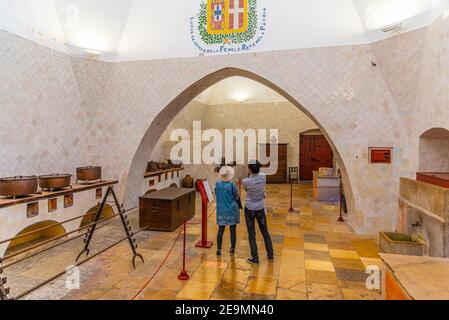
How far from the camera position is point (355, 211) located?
17.7ft

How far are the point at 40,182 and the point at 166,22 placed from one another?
4.28 m

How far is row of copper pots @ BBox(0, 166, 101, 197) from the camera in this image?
3965 mm

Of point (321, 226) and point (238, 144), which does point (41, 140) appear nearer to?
point (321, 226)

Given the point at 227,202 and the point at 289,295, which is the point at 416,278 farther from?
the point at 227,202

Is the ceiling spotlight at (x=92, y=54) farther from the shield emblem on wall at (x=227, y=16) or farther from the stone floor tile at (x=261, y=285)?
the stone floor tile at (x=261, y=285)

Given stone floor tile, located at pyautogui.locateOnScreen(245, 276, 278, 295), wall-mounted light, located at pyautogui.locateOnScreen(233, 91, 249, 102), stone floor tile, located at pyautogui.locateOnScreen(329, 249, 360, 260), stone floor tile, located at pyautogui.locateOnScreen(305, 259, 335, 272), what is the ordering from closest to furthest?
1. stone floor tile, located at pyautogui.locateOnScreen(245, 276, 278, 295)
2. stone floor tile, located at pyautogui.locateOnScreen(305, 259, 335, 272)
3. stone floor tile, located at pyautogui.locateOnScreen(329, 249, 360, 260)
4. wall-mounted light, located at pyautogui.locateOnScreen(233, 91, 249, 102)

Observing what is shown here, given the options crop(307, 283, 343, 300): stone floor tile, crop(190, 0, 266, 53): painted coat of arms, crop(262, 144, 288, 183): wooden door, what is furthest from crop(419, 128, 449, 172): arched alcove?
crop(262, 144, 288, 183): wooden door

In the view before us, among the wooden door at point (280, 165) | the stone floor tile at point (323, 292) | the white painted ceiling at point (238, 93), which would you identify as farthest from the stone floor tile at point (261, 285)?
the white painted ceiling at point (238, 93)

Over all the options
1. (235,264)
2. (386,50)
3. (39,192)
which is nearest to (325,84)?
(386,50)

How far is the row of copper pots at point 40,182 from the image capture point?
3965 mm

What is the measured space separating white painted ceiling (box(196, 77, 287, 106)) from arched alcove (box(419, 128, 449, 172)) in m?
8.17

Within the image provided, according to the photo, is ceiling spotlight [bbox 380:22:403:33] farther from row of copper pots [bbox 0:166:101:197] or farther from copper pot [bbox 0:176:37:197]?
copper pot [bbox 0:176:37:197]

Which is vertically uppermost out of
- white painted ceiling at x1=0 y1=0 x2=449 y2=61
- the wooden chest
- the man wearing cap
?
white painted ceiling at x1=0 y1=0 x2=449 y2=61

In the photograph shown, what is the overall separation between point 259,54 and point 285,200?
4.60 metres
